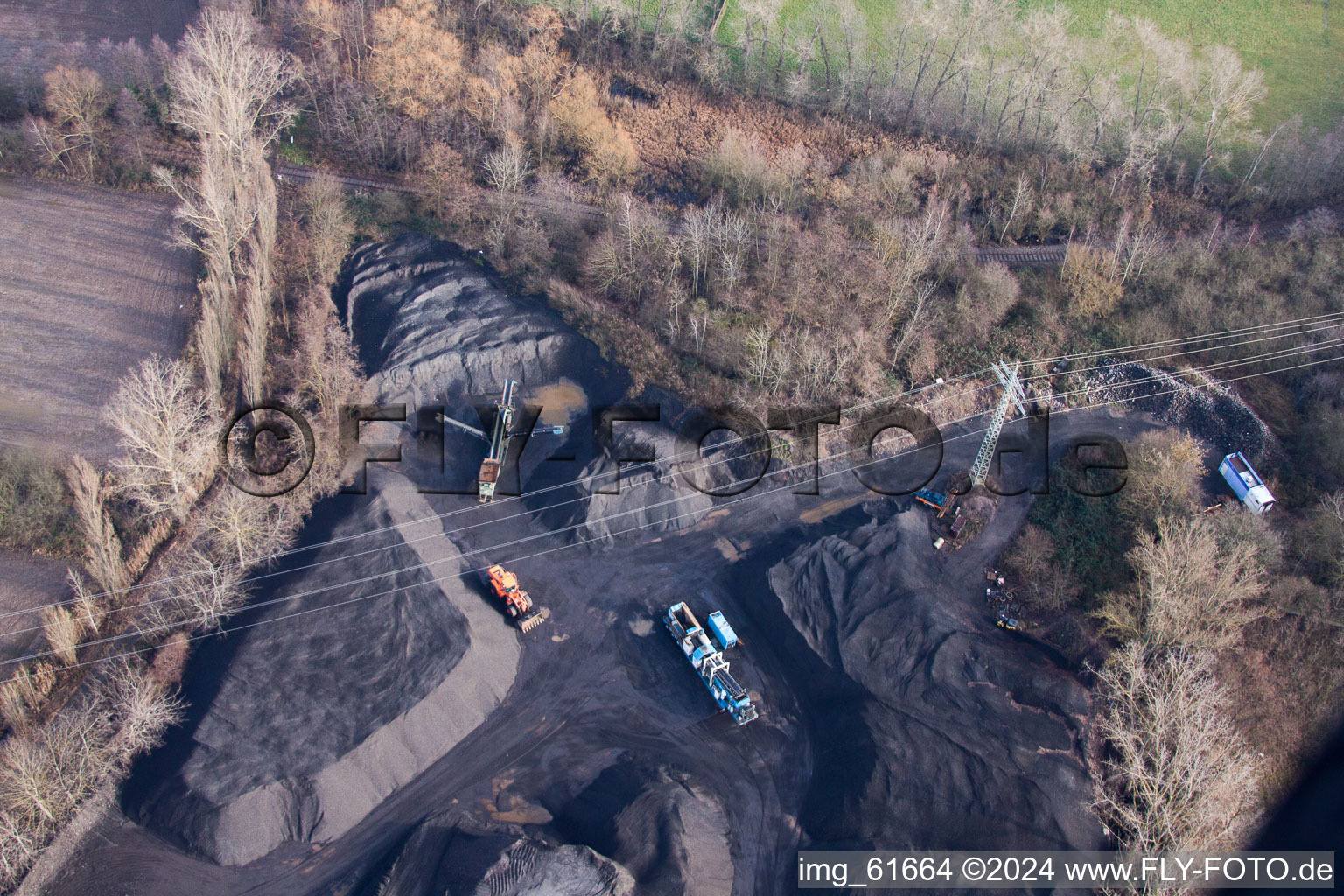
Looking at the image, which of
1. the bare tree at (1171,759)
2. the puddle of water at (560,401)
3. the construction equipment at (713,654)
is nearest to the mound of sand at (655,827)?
the construction equipment at (713,654)

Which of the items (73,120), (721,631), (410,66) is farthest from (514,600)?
(73,120)

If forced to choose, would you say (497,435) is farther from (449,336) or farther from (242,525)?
(242,525)

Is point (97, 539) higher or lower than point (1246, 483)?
lower

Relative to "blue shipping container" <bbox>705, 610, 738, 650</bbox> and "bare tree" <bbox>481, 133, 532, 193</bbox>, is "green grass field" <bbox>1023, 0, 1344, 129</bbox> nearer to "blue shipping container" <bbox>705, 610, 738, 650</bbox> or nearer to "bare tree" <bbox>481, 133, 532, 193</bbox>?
"bare tree" <bbox>481, 133, 532, 193</bbox>

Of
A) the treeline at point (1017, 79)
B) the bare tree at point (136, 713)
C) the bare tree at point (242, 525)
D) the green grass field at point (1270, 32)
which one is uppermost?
the green grass field at point (1270, 32)

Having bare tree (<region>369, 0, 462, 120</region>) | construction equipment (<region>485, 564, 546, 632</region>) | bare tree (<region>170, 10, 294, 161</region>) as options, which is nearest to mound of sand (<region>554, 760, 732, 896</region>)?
construction equipment (<region>485, 564, 546, 632</region>)

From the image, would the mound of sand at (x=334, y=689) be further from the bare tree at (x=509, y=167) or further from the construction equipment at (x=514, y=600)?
the bare tree at (x=509, y=167)
